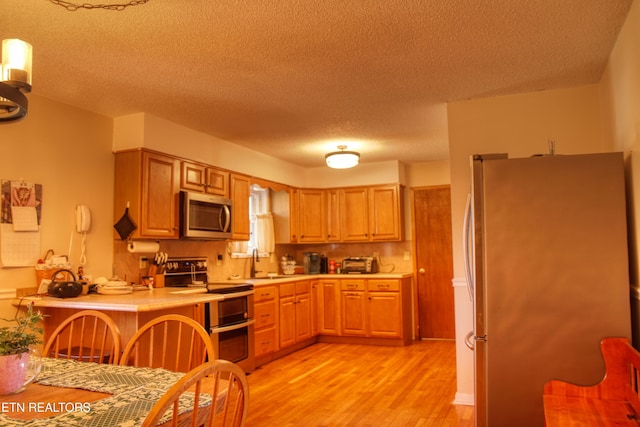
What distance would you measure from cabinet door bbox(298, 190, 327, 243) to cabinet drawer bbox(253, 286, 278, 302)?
52.1 inches

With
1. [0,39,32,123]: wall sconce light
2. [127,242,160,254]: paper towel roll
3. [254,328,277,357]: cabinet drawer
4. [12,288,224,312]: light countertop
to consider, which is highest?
[0,39,32,123]: wall sconce light

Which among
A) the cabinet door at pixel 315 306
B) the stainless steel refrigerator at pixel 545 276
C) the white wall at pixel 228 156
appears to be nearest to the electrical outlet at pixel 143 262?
the white wall at pixel 228 156

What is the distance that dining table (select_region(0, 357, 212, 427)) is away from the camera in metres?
1.26

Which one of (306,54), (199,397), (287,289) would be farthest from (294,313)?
(199,397)

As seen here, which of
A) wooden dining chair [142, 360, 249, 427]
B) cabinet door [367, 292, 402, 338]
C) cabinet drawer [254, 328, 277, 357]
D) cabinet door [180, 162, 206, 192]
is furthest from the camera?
cabinet door [367, 292, 402, 338]

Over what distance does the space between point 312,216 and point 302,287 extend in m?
1.10

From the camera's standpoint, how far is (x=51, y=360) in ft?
6.22

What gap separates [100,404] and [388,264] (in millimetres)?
5203

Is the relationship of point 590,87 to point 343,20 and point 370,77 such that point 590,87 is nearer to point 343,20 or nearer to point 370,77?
point 370,77

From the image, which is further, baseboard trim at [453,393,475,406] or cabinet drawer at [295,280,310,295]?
cabinet drawer at [295,280,310,295]

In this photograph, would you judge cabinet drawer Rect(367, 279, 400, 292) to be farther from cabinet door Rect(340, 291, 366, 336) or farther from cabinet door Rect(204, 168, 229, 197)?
cabinet door Rect(204, 168, 229, 197)

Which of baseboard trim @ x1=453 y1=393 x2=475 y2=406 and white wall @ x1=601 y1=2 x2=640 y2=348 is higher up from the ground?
white wall @ x1=601 y1=2 x2=640 y2=348

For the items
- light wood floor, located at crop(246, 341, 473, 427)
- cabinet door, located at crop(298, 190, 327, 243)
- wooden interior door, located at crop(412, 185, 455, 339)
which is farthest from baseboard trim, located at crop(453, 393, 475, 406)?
cabinet door, located at crop(298, 190, 327, 243)

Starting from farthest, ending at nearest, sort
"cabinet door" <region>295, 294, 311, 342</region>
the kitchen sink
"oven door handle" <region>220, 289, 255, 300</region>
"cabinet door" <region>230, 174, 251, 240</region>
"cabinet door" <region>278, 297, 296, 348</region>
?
"cabinet door" <region>295, 294, 311, 342</region>
"cabinet door" <region>278, 297, 296, 348</region>
"cabinet door" <region>230, 174, 251, 240</region>
"oven door handle" <region>220, 289, 255, 300</region>
the kitchen sink
